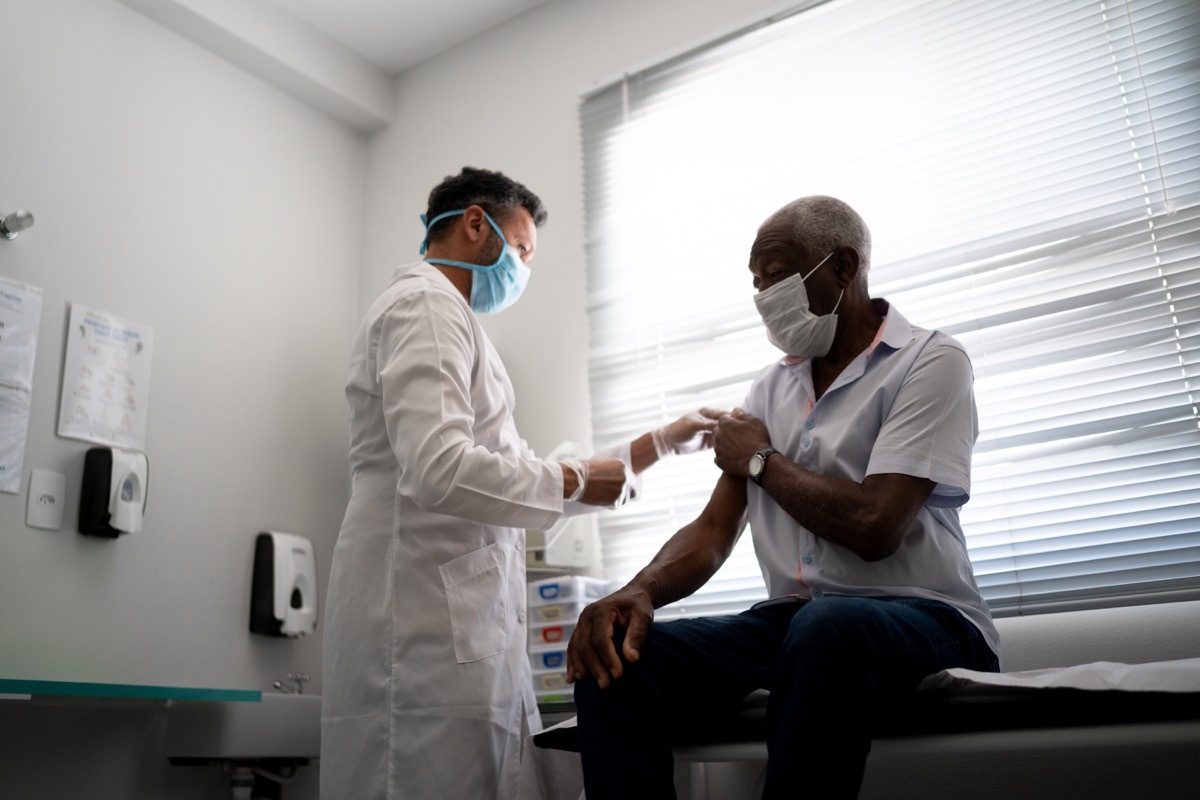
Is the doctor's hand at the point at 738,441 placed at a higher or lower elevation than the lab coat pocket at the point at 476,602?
higher

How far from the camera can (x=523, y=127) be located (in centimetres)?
338

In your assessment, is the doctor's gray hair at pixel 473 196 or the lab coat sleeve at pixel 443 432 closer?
the lab coat sleeve at pixel 443 432

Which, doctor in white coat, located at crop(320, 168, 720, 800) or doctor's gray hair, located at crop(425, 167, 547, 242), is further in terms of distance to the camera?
doctor's gray hair, located at crop(425, 167, 547, 242)

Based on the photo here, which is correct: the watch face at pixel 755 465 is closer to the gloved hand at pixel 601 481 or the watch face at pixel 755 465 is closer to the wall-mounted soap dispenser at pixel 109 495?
the gloved hand at pixel 601 481

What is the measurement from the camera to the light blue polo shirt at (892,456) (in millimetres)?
1646

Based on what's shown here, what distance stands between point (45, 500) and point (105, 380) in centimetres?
36

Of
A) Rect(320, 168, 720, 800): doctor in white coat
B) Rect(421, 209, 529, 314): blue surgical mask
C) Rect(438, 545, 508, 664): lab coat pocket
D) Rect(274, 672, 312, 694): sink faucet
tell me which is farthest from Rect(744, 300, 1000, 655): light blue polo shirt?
Rect(274, 672, 312, 694): sink faucet

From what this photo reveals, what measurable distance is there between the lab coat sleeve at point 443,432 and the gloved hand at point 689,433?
0.44 m

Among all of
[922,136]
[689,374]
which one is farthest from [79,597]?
[922,136]

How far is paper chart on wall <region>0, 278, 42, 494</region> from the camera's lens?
2447 millimetres

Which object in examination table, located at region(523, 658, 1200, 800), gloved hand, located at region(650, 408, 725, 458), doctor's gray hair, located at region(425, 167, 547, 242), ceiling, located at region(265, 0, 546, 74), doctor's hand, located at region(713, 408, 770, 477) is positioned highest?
ceiling, located at region(265, 0, 546, 74)

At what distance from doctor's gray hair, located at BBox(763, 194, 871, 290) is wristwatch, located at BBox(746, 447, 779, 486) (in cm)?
41

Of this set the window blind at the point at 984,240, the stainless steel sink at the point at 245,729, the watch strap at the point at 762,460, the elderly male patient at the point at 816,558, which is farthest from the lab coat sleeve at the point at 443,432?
the stainless steel sink at the point at 245,729

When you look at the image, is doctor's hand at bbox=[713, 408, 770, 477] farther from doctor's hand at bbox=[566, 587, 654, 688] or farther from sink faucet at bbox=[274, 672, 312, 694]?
sink faucet at bbox=[274, 672, 312, 694]
